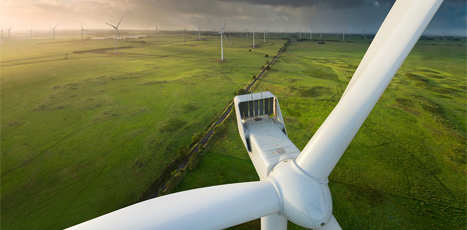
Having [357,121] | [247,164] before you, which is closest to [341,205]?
[247,164]

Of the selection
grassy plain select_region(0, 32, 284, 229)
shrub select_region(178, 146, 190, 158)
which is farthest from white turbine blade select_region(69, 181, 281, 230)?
shrub select_region(178, 146, 190, 158)

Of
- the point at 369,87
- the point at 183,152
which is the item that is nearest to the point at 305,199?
the point at 369,87

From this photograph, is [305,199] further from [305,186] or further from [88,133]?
[88,133]

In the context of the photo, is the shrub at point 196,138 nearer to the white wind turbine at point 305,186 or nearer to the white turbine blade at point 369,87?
the white wind turbine at point 305,186

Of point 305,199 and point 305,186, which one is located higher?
point 305,186

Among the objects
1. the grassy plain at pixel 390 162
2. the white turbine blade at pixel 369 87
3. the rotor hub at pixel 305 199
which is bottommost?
the grassy plain at pixel 390 162

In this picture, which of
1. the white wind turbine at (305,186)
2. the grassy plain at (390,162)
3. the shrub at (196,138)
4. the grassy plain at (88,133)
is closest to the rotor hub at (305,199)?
the white wind turbine at (305,186)
